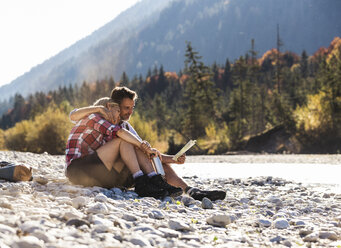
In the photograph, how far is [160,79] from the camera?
68312mm

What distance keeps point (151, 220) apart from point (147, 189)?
0.96m

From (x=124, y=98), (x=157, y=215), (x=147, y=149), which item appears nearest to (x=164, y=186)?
(x=147, y=149)

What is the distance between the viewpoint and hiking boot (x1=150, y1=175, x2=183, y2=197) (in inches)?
135

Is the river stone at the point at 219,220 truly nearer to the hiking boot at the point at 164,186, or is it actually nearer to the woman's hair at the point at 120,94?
the hiking boot at the point at 164,186

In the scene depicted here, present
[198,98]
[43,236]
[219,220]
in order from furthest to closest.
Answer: [198,98] < [219,220] < [43,236]

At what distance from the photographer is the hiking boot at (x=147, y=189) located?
340cm

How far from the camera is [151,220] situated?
2455 millimetres

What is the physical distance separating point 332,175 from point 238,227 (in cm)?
446

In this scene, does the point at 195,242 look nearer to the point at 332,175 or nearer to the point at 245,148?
the point at 332,175

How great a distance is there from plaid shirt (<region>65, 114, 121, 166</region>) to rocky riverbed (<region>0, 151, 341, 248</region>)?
0.37 m

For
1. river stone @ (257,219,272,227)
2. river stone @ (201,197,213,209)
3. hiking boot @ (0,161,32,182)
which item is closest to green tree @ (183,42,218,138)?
hiking boot @ (0,161,32,182)

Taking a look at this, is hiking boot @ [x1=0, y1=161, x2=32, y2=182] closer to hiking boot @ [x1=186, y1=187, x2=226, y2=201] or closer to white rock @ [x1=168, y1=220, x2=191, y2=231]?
hiking boot @ [x1=186, y1=187, x2=226, y2=201]

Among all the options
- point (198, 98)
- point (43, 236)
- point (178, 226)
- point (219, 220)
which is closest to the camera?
point (43, 236)

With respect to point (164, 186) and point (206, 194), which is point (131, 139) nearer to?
point (164, 186)
